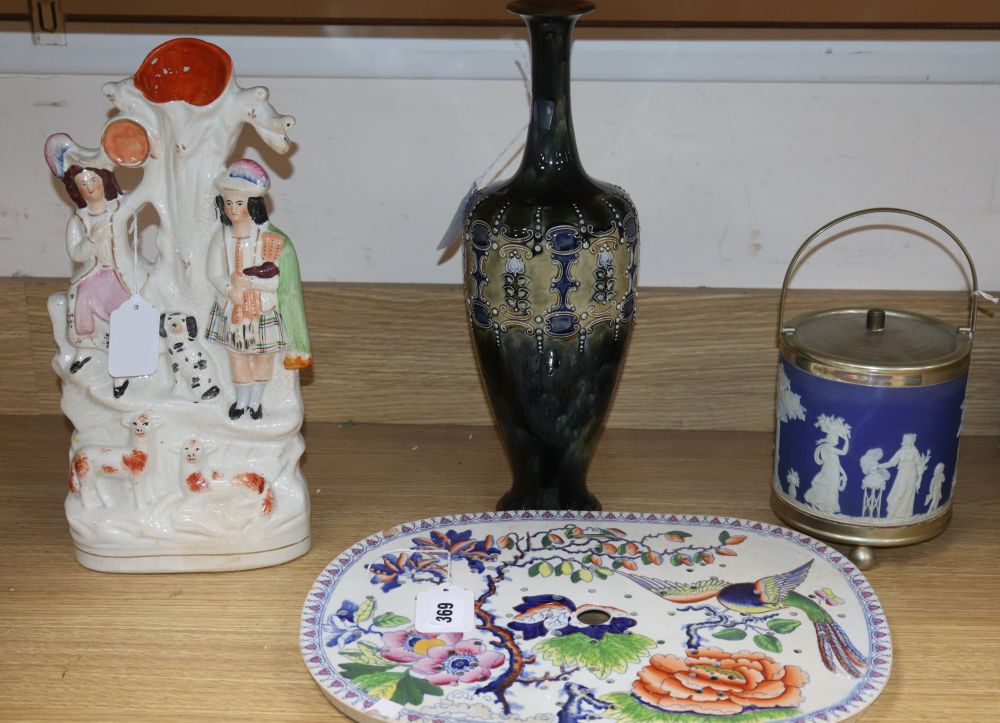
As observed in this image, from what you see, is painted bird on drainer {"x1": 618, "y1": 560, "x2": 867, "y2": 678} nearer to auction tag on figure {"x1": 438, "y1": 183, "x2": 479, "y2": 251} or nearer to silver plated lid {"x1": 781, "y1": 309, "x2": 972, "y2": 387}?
silver plated lid {"x1": 781, "y1": 309, "x2": 972, "y2": 387}

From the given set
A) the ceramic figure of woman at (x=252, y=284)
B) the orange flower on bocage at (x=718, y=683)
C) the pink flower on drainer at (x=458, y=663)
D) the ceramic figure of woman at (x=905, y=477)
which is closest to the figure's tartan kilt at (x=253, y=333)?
the ceramic figure of woman at (x=252, y=284)

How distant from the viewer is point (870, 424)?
0.91 metres

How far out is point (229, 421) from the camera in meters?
0.93

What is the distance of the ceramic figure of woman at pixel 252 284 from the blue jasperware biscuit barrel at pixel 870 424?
1.27 feet

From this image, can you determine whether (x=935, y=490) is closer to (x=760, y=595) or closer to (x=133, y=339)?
(x=760, y=595)

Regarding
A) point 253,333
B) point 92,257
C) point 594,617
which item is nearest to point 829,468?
point 594,617

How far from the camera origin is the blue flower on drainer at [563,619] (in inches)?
33.3

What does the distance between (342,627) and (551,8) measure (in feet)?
1.55

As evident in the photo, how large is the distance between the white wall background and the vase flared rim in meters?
0.19

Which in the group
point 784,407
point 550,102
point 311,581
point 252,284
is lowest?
point 311,581

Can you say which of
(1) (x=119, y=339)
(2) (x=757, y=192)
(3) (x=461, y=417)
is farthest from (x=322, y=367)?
(2) (x=757, y=192)

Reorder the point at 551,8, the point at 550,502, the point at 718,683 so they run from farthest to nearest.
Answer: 1. the point at 550,502
2. the point at 551,8
3. the point at 718,683

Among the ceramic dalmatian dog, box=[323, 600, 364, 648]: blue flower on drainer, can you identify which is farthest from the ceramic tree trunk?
box=[323, 600, 364, 648]: blue flower on drainer

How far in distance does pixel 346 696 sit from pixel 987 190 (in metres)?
0.75
